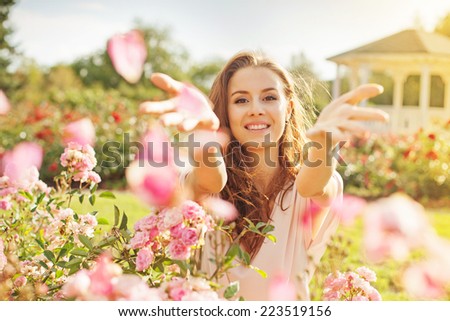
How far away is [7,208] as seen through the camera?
173cm

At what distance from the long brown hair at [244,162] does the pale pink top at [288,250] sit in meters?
0.03

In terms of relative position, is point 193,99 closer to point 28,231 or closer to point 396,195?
point 28,231

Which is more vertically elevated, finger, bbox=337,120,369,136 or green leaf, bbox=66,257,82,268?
finger, bbox=337,120,369,136

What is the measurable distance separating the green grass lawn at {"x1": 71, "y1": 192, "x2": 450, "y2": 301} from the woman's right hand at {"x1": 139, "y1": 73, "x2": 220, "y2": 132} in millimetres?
457

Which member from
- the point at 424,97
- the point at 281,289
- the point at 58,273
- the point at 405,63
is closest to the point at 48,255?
the point at 58,273

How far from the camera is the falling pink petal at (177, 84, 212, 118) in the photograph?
3.31 ft

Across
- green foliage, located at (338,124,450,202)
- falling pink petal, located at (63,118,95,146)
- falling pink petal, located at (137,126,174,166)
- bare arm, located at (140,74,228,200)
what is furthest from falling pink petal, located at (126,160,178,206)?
green foliage, located at (338,124,450,202)

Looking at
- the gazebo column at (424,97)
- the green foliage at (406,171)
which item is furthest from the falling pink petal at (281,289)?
the gazebo column at (424,97)

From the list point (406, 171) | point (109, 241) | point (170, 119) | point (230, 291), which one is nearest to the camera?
point (170, 119)

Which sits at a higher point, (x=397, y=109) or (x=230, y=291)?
(x=230, y=291)

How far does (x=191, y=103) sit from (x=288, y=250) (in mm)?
680

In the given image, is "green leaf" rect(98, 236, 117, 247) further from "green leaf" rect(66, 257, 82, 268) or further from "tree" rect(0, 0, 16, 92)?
"tree" rect(0, 0, 16, 92)

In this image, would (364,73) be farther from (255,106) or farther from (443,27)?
(255,106)

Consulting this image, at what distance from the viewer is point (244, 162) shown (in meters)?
1.64
